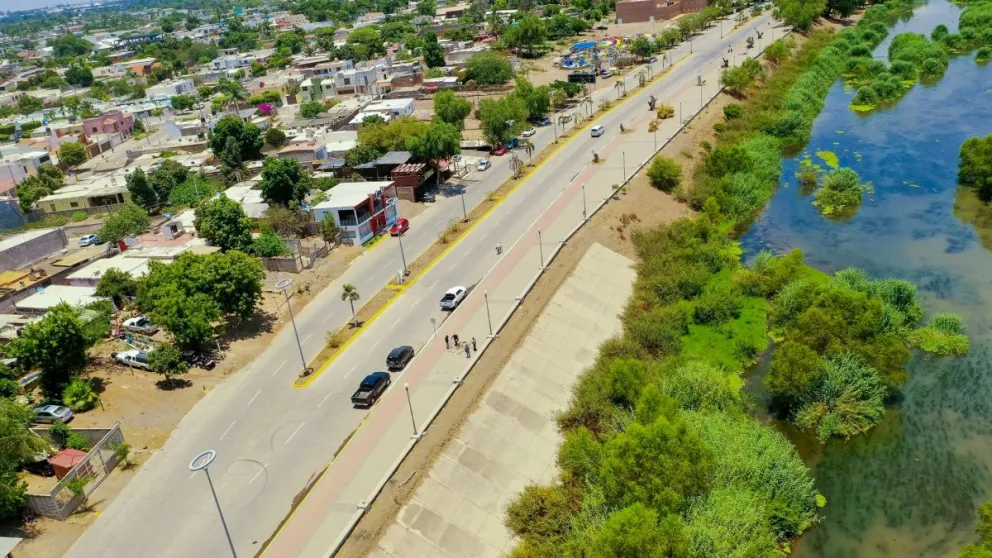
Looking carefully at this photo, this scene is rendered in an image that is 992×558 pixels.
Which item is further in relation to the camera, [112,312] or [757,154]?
[757,154]

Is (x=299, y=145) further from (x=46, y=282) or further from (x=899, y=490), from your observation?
(x=899, y=490)

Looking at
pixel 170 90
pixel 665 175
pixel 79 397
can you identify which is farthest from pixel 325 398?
pixel 170 90

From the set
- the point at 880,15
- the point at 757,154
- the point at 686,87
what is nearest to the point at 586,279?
the point at 757,154

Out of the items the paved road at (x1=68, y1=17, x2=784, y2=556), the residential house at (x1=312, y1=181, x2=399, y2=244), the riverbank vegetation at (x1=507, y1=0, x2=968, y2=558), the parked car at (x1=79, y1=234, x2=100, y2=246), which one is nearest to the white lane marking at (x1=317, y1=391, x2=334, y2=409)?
the paved road at (x1=68, y1=17, x2=784, y2=556)

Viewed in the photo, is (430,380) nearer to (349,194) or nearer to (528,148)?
(349,194)

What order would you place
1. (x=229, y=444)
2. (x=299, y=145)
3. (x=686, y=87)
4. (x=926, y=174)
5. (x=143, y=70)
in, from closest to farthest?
(x=229, y=444), (x=926, y=174), (x=299, y=145), (x=686, y=87), (x=143, y=70)

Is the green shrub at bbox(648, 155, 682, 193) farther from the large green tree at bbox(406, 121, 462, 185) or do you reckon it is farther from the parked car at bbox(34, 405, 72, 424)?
the parked car at bbox(34, 405, 72, 424)
